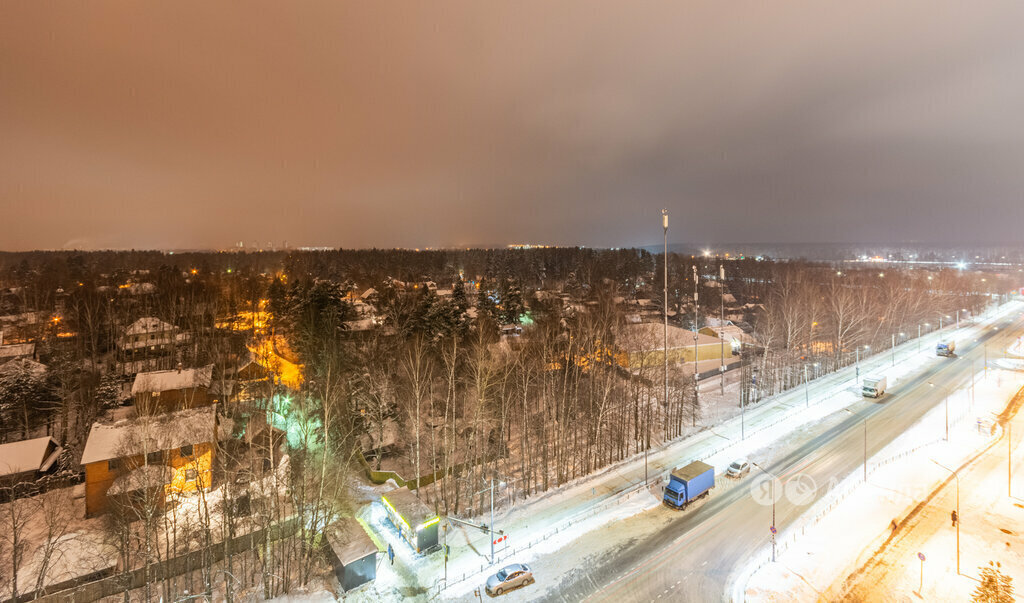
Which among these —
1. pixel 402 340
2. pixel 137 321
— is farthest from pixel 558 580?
pixel 137 321

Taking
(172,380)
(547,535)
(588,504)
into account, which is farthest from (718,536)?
(172,380)

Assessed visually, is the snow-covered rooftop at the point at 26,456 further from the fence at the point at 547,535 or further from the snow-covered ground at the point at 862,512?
the snow-covered ground at the point at 862,512

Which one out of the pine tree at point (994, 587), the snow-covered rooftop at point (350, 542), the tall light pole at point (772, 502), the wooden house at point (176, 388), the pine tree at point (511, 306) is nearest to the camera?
the pine tree at point (994, 587)

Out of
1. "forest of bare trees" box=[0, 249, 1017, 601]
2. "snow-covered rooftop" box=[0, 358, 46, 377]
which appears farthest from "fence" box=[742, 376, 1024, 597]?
"snow-covered rooftop" box=[0, 358, 46, 377]

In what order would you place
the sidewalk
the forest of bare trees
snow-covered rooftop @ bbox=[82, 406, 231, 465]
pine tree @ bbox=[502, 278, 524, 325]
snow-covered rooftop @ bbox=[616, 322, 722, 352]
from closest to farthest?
the sidewalk → the forest of bare trees → snow-covered rooftop @ bbox=[82, 406, 231, 465] → snow-covered rooftop @ bbox=[616, 322, 722, 352] → pine tree @ bbox=[502, 278, 524, 325]

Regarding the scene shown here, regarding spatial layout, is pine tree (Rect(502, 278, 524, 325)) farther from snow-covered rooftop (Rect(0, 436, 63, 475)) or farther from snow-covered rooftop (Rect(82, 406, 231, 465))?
snow-covered rooftop (Rect(0, 436, 63, 475))

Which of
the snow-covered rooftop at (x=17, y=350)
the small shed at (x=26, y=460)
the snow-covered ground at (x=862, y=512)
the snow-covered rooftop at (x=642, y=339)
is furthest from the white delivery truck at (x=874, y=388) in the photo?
the snow-covered rooftop at (x=17, y=350)
